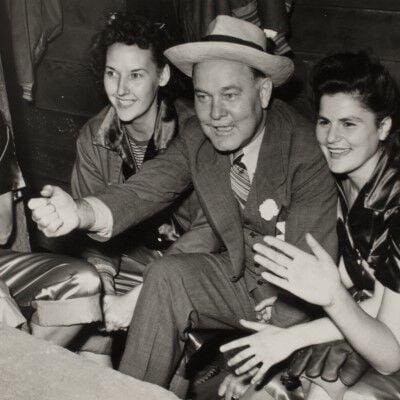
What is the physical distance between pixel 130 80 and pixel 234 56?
0.73 m

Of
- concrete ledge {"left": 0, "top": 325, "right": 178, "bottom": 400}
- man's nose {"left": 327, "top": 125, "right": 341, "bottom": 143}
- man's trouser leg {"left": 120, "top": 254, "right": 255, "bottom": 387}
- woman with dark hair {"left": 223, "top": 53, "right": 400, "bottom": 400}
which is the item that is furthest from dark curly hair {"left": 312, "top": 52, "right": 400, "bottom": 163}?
concrete ledge {"left": 0, "top": 325, "right": 178, "bottom": 400}

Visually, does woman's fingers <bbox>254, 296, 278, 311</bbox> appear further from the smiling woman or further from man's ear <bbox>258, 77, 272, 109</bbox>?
man's ear <bbox>258, 77, 272, 109</bbox>

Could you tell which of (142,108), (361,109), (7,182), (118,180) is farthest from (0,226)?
(361,109)

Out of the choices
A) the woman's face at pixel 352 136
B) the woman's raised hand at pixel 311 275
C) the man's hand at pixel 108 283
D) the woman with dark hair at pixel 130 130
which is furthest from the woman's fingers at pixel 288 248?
the man's hand at pixel 108 283

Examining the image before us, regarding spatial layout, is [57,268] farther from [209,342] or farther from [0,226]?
[209,342]

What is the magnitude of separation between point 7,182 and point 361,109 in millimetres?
1628

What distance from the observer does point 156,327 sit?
7.72ft

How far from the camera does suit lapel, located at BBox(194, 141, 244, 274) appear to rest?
2.62m

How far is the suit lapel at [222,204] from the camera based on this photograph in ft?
8.58

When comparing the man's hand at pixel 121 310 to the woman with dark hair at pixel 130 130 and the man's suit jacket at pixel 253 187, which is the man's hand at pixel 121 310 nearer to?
the woman with dark hair at pixel 130 130

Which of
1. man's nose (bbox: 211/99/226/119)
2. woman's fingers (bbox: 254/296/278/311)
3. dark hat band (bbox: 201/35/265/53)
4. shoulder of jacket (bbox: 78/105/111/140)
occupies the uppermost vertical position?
dark hat band (bbox: 201/35/265/53)

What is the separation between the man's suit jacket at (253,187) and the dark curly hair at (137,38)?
0.51 m

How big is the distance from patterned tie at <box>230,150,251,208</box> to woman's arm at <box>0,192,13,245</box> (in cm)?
105

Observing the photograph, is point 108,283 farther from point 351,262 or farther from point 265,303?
point 351,262
